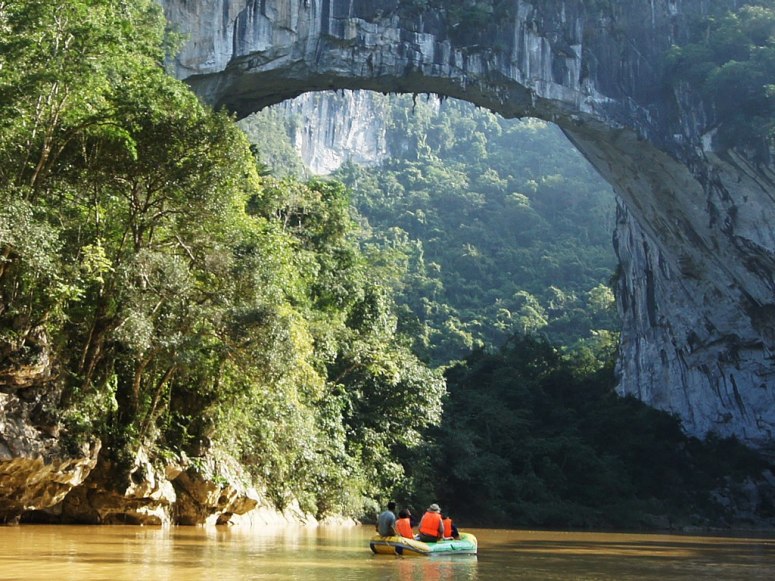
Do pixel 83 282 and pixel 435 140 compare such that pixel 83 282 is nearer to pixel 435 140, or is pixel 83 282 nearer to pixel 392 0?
pixel 392 0

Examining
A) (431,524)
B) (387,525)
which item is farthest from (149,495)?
(431,524)

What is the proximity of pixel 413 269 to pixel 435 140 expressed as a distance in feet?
69.3

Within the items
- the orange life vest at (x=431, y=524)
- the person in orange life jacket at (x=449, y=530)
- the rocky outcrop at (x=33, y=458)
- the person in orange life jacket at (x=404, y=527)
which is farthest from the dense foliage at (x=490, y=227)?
the person in orange life jacket at (x=404, y=527)

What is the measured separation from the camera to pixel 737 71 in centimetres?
2477

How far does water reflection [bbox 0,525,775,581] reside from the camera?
7172 mm

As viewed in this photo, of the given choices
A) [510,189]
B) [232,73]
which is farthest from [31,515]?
[510,189]

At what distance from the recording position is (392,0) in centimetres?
2269

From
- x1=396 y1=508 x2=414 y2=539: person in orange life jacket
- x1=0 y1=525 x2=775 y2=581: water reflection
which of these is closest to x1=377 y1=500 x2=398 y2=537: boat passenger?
x1=396 y1=508 x2=414 y2=539: person in orange life jacket

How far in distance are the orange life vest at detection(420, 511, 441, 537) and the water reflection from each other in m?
0.41

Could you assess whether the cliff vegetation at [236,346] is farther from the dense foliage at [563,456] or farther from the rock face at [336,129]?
the rock face at [336,129]

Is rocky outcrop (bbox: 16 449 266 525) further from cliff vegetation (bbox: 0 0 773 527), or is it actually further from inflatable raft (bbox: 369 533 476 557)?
inflatable raft (bbox: 369 533 476 557)

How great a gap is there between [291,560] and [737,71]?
20.3 meters

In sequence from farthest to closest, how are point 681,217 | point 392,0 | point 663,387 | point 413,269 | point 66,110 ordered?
point 413,269 → point 663,387 → point 681,217 → point 392,0 → point 66,110

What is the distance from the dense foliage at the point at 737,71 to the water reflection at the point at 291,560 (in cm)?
1417
